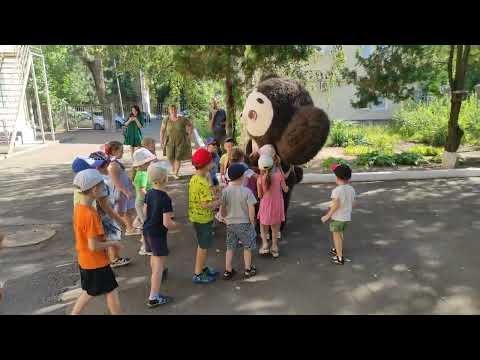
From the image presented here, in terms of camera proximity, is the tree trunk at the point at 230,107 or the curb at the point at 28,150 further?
the curb at the point at 28,150

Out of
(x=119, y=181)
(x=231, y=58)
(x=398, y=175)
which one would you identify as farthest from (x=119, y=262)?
(x=398, y=175)

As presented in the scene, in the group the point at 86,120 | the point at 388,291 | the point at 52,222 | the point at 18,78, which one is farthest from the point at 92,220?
the point at 86,120

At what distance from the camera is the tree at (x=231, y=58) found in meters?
6.68

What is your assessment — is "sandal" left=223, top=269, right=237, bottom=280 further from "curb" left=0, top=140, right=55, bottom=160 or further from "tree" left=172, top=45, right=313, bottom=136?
"curb" left=0, top=140, right=55, bottom=160

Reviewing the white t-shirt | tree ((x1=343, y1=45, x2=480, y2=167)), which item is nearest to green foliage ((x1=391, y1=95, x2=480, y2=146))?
tree ((x1=343, y1=45, x2=480, y2=167))

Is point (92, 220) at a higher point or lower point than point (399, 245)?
higher

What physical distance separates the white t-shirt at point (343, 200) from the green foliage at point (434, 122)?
10134 millimetres

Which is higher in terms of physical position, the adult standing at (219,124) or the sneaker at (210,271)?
the adult standing at (219,124)

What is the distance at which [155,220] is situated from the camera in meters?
3.64

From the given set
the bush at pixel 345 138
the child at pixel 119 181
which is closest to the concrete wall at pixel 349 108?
the bush at pixel 345 138

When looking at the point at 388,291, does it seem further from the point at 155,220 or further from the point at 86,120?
the point at 86,120

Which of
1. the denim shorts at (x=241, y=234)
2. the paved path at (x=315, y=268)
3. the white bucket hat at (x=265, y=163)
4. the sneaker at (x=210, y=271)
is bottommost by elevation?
the paved path at (x=315, y=268)

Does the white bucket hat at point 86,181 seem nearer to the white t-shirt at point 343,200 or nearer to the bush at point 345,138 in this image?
the white t-shirt at point 343,200
